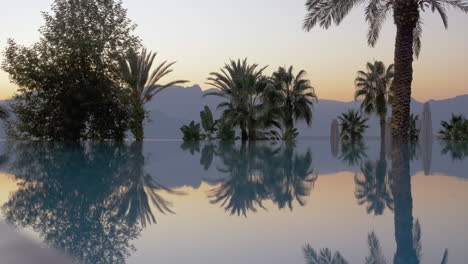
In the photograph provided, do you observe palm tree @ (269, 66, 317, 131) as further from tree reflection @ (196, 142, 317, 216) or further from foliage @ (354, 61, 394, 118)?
tree reflection @ (196, 142, 317, 216)

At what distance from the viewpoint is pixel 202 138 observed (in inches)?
1267

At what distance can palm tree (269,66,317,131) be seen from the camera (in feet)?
104

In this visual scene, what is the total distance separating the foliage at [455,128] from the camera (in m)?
28.4

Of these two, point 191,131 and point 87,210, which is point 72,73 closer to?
point 191,131

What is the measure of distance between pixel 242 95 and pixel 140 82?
629cm

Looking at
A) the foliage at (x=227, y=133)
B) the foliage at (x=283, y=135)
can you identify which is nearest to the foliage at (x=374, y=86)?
the foliage at (x=283, y=135)

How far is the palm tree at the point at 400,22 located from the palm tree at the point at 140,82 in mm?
10056

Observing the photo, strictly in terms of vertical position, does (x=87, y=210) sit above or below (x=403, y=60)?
below

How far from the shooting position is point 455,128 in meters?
28.9

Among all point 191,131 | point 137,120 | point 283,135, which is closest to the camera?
point 137,120

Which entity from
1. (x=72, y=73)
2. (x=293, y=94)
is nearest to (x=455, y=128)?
(x=293, y=94)

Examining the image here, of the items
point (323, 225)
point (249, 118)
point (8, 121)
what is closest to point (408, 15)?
point (249, 118)

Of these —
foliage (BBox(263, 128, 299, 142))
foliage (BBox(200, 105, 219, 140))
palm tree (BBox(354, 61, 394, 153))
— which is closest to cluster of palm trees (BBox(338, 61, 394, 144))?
palm tree (BBox(354, 61, 394, 153))

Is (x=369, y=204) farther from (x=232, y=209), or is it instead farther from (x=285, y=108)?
(x=285, y=108)
